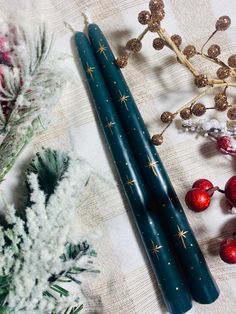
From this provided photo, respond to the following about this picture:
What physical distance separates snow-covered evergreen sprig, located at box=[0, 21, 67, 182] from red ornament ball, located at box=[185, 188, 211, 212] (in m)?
0.17

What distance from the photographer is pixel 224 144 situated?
20.3 inches

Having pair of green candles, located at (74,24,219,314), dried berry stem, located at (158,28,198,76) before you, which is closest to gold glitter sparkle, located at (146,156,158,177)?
pair of green candles, located at (74,24,219,314)

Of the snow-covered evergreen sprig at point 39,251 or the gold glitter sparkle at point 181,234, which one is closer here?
the snow-covered evergreen sprig at point 39,251

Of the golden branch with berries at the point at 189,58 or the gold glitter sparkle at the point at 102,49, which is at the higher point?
the gold glitter sparkle at the point at 102,49

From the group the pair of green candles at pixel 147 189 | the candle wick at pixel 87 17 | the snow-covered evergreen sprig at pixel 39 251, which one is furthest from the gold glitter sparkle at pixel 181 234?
the candle wick at pixel 87 17

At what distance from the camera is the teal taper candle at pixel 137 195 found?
19.9 inches

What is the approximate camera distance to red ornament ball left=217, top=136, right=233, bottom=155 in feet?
1.69

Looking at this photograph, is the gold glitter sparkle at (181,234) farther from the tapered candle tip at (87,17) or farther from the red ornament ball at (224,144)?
the tapered candle tip at (87,17)

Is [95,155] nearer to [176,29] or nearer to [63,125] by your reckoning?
[63,125]

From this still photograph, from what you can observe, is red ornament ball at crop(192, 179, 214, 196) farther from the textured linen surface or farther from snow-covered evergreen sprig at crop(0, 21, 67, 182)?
snow-covered evergreen sprig at crop(0, 21, 67, 182)

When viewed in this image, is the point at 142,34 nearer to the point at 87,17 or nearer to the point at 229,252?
the point at 87,17

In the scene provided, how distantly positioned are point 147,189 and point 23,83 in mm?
205

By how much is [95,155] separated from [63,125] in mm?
52

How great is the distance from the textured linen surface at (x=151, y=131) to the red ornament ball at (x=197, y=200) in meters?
0.05
